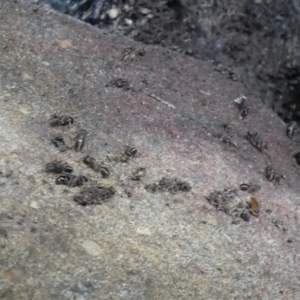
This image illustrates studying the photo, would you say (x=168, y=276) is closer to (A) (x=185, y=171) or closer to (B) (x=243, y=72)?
(A) (x=185, y=171)

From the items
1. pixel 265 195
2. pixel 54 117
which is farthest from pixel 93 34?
pixel 265 195

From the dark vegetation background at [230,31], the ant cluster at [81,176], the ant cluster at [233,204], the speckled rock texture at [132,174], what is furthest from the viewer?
the dark vegetation background at [230,31]

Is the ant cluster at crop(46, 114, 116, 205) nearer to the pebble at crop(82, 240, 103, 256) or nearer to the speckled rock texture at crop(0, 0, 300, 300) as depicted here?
the speckled rock texture at crop(0, 0, 300, 300)

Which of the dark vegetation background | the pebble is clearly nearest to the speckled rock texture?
the pebble

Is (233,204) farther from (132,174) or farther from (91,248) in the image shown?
(91,248)

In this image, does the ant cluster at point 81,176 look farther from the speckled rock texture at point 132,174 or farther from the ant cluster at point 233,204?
the ant cluster at point 233,204

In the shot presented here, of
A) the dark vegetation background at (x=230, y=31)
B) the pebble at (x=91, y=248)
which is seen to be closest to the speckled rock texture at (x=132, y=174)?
the pebble at (x=91, y=248)
